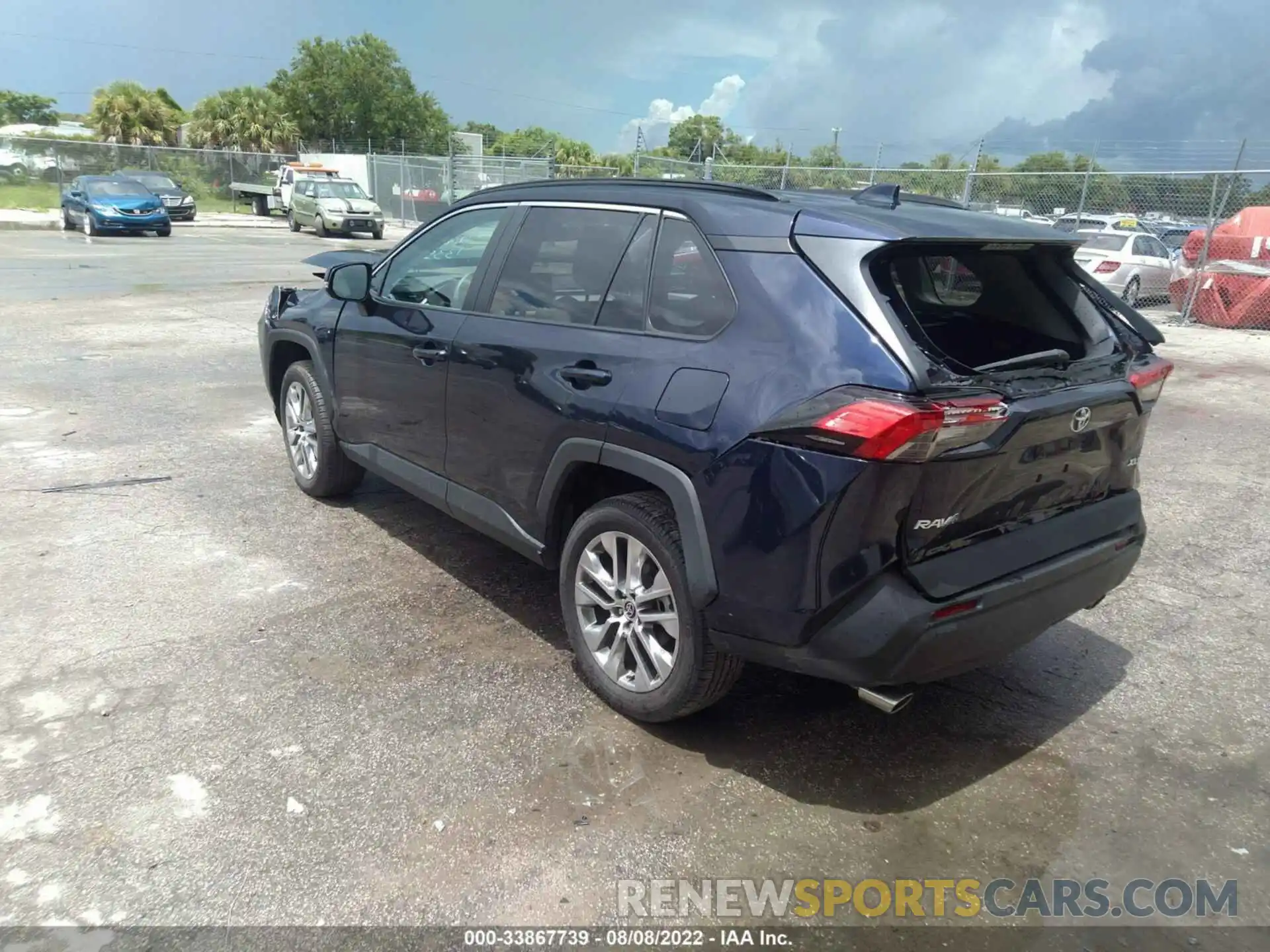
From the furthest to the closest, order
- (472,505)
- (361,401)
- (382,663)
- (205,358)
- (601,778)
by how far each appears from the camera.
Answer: (205,358)
(361,401)
(472,505)
(382,663)
(601,778)

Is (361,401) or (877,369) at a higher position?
(877,369)

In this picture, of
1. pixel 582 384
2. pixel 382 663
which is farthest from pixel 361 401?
pixel 582 384

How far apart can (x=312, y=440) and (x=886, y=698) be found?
373 cm

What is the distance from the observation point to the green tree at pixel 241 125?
158ft

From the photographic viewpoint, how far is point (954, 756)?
10.6 ft

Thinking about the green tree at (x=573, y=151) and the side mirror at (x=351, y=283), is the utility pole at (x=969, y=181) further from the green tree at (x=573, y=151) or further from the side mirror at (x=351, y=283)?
the green tree at (x=573, y=151)

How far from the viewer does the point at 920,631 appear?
104 inches

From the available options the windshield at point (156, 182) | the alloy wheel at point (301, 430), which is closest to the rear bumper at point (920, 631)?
the alloy wheel at point (301, 430)

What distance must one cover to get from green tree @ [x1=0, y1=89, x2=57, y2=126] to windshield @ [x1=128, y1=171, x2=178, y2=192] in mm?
78073

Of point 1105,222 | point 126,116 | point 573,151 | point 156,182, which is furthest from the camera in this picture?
point 573,151

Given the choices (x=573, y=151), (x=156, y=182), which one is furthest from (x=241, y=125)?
(x=573, y=151)

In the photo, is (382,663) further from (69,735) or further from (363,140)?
(363,140)

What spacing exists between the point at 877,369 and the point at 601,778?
61.7 inches

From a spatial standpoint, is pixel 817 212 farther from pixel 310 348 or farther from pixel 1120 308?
pixel 310 348
